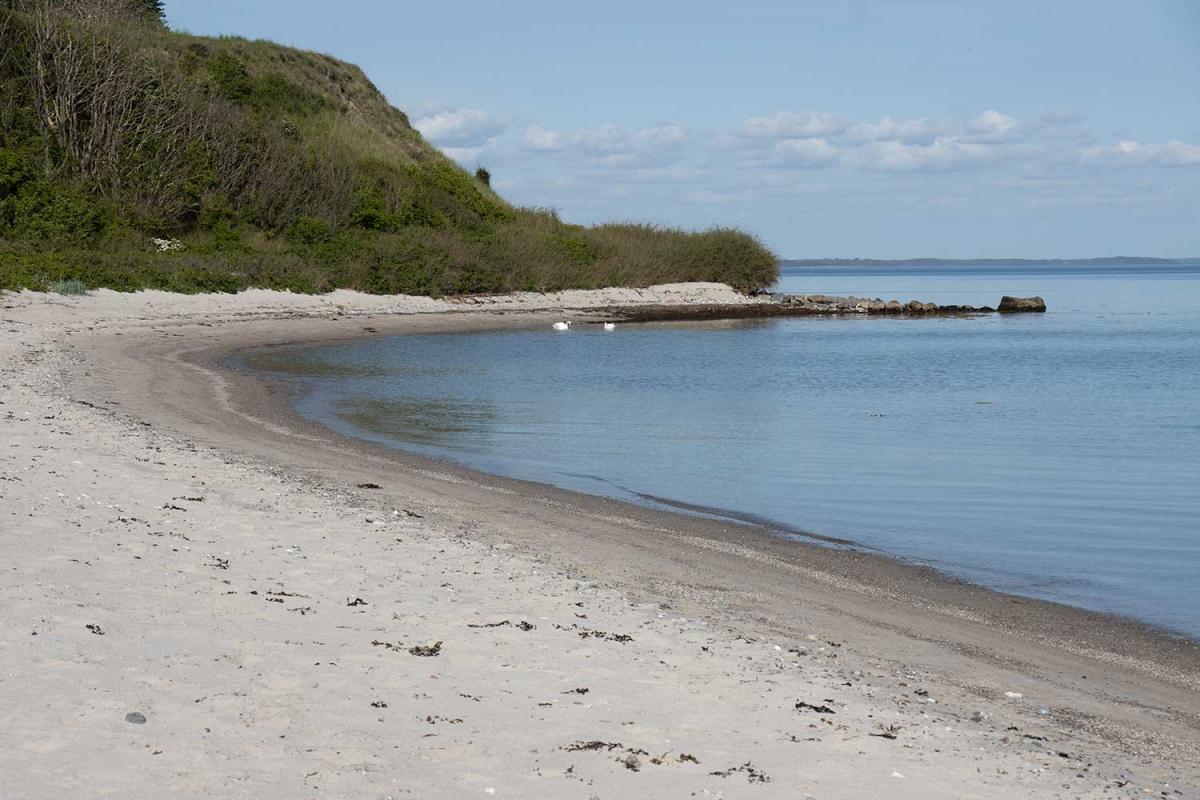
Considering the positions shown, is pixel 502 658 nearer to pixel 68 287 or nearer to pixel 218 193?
pixel 68 287

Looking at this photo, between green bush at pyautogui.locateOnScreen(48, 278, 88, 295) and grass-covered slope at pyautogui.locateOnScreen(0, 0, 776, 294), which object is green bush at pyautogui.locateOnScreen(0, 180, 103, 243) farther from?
green bush at pyautogui.locateOnScreen(48, 278, 88, 295)

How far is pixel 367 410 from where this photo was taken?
67.2 ft

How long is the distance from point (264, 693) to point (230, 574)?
2.25 m

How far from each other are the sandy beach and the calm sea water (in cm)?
148

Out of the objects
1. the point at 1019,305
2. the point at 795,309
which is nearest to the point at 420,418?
Answer: the point at 795,309

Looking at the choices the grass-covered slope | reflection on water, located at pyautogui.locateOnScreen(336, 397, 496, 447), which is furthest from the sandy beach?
the grass-covered slope

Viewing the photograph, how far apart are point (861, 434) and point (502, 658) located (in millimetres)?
14367

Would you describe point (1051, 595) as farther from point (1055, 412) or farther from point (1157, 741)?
point (1055, 412)

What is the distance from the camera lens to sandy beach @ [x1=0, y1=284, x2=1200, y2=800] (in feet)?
15.9

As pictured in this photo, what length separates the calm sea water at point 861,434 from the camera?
1133 cm

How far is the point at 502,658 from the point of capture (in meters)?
6.36

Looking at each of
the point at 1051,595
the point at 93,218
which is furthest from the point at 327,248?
the point at 1051,595

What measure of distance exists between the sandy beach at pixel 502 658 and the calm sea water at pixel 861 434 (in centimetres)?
148

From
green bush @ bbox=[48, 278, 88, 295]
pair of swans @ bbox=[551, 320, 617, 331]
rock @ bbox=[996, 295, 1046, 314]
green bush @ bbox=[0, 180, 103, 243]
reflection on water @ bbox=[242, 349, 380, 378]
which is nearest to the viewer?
reflection on water @ bbox=[242, 349, 380, 378]
